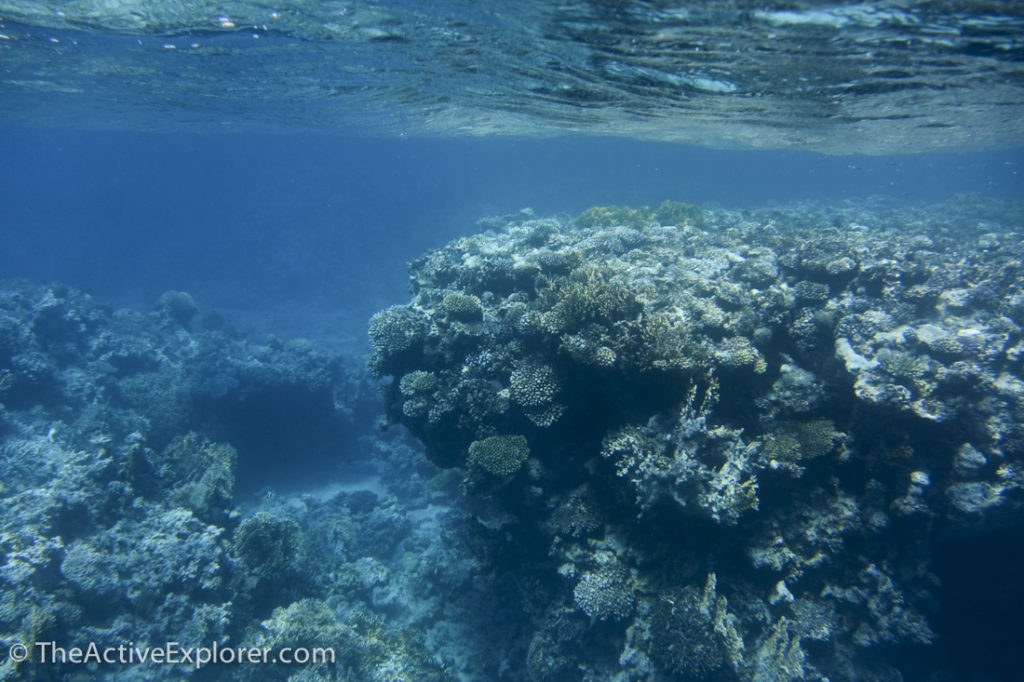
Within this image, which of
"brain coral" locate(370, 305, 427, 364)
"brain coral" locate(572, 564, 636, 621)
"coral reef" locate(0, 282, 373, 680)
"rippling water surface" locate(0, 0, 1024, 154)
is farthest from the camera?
"brain coral" locate(370, 305, 427, 364)

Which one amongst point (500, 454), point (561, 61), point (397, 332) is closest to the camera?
point (500, 454)

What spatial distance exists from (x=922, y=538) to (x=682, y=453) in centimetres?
418

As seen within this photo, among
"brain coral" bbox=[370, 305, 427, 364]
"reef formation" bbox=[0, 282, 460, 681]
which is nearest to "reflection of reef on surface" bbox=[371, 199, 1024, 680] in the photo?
"brain coral" bbox=[370, 305, 427, 364]

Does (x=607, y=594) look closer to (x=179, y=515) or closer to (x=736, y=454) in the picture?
(x=736, y=454)

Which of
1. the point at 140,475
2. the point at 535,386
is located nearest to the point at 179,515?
the point at 140,475

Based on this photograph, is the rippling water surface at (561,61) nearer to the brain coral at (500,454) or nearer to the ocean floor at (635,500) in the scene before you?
the ocean floor at (635,500)

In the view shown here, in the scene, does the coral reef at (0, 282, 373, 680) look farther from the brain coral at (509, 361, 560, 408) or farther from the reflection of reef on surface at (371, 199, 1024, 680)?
the brain coral at (509, 361, 560, 408)

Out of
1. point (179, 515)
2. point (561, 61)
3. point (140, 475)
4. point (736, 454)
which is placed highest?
point (561, 61)

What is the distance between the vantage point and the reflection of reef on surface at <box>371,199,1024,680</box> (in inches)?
272

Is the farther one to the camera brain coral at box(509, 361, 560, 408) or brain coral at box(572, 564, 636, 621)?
brain coral at box(509, 361, 560, 408)

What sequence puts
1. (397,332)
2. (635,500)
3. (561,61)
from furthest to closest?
(561,61)
(397,332)
(635,500)

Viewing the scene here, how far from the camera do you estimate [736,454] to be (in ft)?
22.6

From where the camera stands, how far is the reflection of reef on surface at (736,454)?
22.7 ft

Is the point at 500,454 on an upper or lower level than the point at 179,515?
upper
